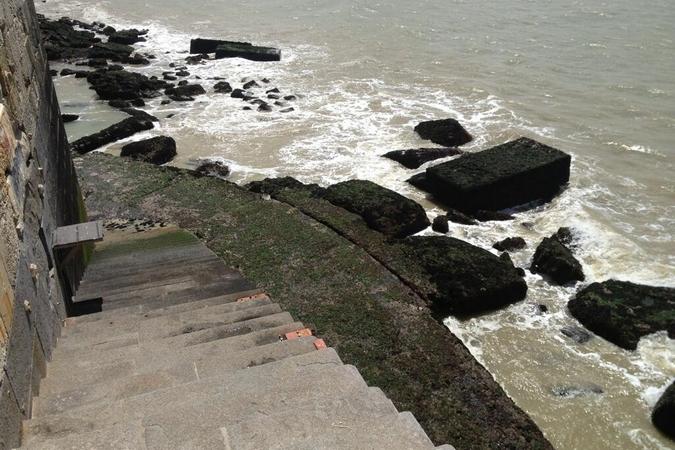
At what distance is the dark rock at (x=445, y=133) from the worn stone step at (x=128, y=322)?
421 inches

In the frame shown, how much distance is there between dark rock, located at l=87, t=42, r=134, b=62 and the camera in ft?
78.2

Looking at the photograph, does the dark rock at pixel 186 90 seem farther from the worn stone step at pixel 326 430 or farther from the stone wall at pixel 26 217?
the worn stone step at pixel 326 430

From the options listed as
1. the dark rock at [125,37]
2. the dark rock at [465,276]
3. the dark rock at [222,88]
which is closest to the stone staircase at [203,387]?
the dark rock at [465,276]

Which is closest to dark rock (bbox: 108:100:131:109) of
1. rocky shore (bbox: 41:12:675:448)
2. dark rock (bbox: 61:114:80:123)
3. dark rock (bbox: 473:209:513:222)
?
dark rock (bbox: 61:114:80:123)

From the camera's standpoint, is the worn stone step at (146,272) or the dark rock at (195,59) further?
the dark rock at (195,59)

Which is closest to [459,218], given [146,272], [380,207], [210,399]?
[380,207]

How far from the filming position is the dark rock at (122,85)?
18969 mm

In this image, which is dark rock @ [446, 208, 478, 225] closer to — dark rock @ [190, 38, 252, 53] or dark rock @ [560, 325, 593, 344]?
dark rock @ [560, 325, 593, 344]

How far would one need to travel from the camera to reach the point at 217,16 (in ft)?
106

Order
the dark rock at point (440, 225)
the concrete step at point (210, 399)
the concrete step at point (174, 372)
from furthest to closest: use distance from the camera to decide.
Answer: the dark rock at point (440, 225), the concrete step at point (174, 372), the concrete step at point (210, 399)

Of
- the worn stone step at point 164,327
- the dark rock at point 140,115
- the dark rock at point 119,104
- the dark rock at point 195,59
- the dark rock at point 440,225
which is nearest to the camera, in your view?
the worn stone step at point 164,327

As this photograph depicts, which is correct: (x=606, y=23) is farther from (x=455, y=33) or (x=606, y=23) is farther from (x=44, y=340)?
(x=44, y=340)

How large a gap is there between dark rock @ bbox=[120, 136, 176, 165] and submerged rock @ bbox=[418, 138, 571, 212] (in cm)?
606

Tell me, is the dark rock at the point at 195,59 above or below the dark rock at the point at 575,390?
below
